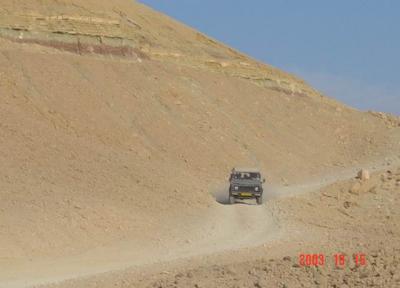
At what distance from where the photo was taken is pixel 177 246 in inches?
954

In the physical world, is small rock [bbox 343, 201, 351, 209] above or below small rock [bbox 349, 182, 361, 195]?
below

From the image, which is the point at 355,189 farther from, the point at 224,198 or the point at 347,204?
the point at 224,198

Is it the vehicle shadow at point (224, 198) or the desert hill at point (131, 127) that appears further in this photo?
the vehicle shadow at point (224, 198)

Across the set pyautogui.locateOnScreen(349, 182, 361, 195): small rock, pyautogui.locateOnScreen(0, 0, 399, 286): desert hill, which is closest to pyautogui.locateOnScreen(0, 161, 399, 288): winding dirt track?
pyautogui.locateOnScreen(0, 0, 399, 286): desert hill

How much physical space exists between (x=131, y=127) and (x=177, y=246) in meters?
19.1

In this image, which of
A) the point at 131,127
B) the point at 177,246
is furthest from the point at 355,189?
the point at 177,246

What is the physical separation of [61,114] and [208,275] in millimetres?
25340

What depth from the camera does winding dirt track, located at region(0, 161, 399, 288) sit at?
19922 mm

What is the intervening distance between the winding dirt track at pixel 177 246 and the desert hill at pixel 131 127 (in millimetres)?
623

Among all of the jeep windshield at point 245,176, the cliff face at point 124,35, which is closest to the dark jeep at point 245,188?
the jeep windshield at point 245,176

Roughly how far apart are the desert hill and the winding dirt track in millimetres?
623

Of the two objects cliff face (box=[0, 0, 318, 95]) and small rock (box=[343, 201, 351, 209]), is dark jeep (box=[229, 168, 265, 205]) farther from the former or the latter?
cliff face (box=[0, 0, 318, 95])

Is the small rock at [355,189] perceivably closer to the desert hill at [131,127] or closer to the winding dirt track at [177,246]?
the winding dirt track at [177,246]

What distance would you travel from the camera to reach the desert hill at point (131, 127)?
2705 cm
